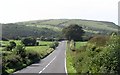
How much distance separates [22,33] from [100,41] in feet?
490

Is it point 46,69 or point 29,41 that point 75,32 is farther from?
point 46,69

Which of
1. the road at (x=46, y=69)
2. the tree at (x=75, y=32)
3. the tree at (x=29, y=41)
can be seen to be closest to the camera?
the road at (x=46, y=69)

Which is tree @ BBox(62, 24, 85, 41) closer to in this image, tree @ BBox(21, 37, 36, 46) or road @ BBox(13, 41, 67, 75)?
tree @ BBox(21, 37, 36, 46)

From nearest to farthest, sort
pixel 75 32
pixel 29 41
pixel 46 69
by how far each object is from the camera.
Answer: pixel 46 69 < pixel 29 41 < pixel 75 32

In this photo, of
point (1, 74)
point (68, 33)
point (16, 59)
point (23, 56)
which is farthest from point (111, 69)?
point (68, 33)

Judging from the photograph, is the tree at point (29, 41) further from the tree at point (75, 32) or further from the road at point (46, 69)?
the road at point (46, 69)

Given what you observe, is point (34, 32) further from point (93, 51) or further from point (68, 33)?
point (93, 51)

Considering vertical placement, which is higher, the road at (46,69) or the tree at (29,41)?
the road at (46,69)

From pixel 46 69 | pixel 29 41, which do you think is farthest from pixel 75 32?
pixel 46 69

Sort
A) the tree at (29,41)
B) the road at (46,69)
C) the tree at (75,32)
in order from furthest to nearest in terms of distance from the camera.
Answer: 1. the tree at (75,32)
2. the tree at (29,41)
3. the road at (46,69)

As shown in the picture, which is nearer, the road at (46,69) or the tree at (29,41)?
the road at (46,69)

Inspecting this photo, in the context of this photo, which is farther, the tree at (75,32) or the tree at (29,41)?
the tree at (75,32)

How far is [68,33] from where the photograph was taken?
149 metres

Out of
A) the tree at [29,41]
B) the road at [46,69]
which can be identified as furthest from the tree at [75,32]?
the road at [46,69]
